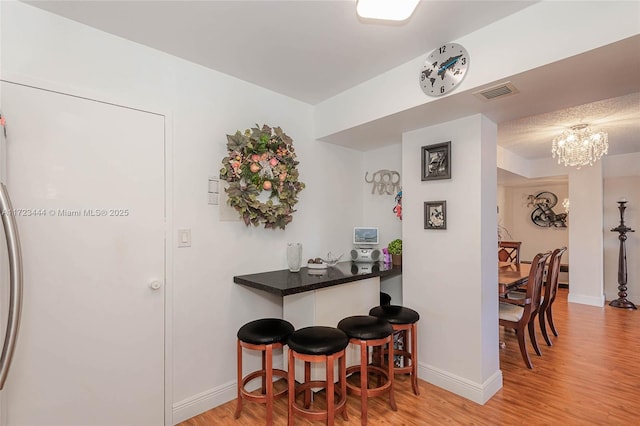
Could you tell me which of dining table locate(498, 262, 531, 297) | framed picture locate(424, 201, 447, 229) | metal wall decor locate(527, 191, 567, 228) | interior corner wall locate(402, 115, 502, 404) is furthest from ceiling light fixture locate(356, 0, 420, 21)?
metal wall decor locate(527, 191, 567, 228)

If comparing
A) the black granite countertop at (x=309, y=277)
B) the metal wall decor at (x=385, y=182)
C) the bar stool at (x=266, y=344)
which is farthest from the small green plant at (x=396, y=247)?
the bar stool at (x=266, y=344)

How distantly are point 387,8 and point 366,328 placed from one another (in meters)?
1.82

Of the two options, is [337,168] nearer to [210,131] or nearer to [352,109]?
[352,109]

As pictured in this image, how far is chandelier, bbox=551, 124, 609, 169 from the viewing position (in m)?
3.45

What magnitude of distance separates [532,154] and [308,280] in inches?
191

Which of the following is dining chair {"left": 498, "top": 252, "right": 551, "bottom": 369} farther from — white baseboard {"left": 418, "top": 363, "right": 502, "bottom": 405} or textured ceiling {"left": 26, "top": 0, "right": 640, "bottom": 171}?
textured ceiling {"left": 26, "top": 0, "right": 640, "bottom": 171}

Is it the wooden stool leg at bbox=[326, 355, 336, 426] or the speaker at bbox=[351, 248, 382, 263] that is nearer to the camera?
the wooden stool leg at bbox=[326, 355, 336, 426]

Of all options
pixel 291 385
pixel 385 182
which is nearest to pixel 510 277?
pixel 385 182

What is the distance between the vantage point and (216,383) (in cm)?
222

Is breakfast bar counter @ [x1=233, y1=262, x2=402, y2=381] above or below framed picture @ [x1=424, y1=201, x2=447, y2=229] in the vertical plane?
below

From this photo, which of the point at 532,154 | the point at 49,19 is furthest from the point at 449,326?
the point at 532,154

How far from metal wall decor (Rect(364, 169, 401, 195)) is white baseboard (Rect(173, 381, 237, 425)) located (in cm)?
221

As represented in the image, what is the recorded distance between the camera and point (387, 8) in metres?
1.46

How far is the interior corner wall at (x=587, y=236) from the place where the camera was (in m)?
4.75
